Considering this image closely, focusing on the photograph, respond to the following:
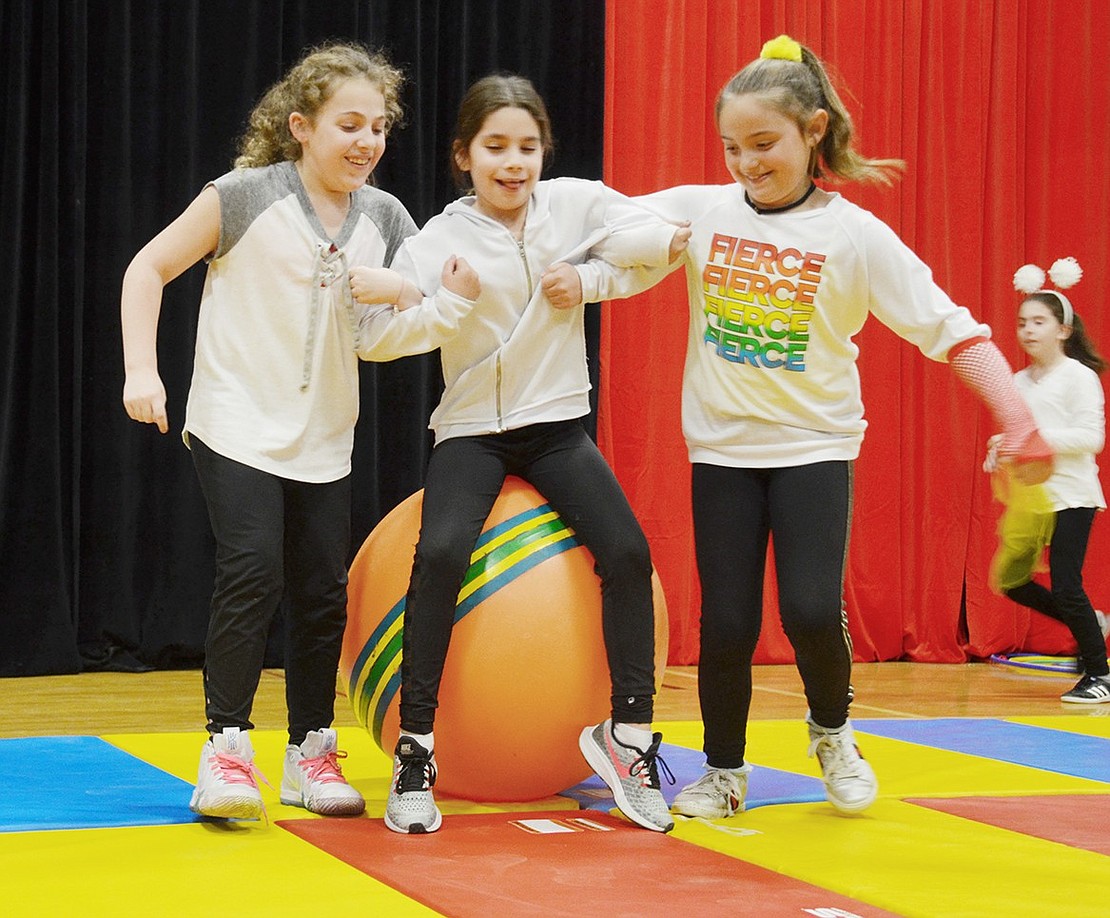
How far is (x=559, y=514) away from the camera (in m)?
2.67

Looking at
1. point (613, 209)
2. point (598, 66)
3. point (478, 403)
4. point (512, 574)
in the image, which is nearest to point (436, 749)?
point (512, 574)

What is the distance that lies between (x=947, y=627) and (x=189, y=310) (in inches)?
138

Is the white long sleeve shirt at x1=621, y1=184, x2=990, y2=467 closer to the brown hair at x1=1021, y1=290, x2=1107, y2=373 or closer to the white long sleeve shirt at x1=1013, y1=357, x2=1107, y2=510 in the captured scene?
the white long sleeve shirt at x1=1013, y1=357, x2=1107, y2=510

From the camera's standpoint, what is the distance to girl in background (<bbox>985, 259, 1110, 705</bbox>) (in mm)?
4965

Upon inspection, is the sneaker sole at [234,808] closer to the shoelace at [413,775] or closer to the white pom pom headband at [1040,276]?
the shoelace at [413,775]

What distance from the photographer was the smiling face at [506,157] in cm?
266

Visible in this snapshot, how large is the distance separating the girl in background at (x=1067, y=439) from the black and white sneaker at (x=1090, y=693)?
0.07 metres

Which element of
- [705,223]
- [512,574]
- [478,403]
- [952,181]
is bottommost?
[512,574]

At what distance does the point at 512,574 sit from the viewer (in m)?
2.61

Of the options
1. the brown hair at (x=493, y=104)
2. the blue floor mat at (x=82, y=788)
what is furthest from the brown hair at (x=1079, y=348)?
the blue floor mat at (x=82, y=788)

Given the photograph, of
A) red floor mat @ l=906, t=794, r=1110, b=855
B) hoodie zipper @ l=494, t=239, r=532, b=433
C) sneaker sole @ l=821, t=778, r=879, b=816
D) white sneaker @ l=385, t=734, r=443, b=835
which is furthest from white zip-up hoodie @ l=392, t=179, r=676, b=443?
red floor mat @ l=906, t=794, r=1110, b=855

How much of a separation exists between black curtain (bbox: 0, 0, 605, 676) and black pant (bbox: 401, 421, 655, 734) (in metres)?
2.68

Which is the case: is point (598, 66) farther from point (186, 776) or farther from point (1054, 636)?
point (186, 776)

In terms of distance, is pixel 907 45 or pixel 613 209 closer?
pixel 613 209
